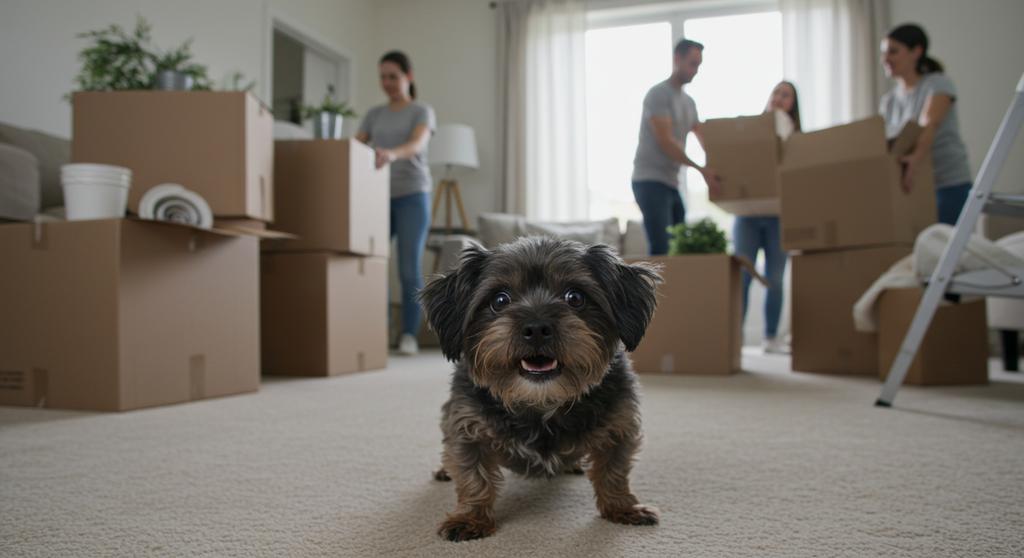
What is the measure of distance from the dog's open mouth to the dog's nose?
3 cm

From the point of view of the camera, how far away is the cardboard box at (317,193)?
3.38m

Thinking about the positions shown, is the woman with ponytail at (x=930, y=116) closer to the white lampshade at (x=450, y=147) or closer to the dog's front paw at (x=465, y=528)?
the dog's front paw at (x=465, y=528)

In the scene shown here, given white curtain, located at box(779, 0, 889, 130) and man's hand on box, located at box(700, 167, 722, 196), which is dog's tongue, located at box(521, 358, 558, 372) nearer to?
man's hand on box, located at box(700, 167, 722, 196)

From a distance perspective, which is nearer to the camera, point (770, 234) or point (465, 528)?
point (465, 528)

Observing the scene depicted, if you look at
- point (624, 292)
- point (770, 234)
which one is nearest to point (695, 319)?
point (770, 234)

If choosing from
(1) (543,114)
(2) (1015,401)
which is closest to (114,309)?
(2) (1015,401)

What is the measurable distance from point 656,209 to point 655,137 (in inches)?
15.8

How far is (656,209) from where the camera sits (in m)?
3.82

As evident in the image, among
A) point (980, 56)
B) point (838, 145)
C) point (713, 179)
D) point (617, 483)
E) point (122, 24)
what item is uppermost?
point (980, 56)

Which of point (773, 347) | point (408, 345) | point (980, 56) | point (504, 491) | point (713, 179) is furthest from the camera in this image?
point (980, 56)

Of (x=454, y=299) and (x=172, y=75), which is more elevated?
(x=172, y=75)

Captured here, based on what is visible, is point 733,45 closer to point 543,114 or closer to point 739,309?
point 543,114

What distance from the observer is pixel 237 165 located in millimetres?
2727

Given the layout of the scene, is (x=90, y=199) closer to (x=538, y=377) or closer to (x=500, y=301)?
(x=500, y=301)
